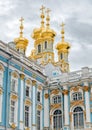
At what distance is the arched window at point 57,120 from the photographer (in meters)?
31.4

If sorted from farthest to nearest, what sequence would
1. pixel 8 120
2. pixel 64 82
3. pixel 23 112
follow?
pixel 64 82, pixel 23 112, pixel 8 120

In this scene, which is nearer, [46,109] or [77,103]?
[77,103]

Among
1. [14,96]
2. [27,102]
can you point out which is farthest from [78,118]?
[14,96]

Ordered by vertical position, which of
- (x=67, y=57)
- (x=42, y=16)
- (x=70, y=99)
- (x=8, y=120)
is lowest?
(x=8, y=120)

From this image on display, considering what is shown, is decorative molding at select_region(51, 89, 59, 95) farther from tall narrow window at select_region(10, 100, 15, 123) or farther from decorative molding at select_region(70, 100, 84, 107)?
tall narrow window at select_region(10, 100, 15, 123)

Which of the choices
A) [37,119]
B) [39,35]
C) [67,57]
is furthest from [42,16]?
[37,119]

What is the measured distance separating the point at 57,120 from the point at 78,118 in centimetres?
233

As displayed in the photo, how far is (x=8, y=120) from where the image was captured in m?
25.5

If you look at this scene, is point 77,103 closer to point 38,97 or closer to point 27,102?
point 38,97

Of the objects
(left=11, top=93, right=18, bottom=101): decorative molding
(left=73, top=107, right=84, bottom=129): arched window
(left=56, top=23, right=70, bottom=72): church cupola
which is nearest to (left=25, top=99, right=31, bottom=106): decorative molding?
(left=11, top=93, right=18, bottom=101): decorative molding

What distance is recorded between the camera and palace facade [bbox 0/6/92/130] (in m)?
26.4

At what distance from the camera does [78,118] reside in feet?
100

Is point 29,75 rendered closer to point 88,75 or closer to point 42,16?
point 88,75

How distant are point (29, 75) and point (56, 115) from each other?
5.25 meters
